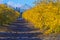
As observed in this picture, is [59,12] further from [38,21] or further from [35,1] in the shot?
[38,21]

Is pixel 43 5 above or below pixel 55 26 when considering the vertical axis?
above

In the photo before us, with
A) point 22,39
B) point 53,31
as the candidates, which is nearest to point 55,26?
point 53,31

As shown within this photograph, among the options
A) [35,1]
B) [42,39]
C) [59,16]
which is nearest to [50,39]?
[42,39]

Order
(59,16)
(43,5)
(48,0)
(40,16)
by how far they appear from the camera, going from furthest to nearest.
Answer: (40,16) < (43,5) < (48,0) < (59,16)

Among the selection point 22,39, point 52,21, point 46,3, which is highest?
point 46,3

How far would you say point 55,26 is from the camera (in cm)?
1858

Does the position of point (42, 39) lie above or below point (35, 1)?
below

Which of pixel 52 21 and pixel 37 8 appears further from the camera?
pixel 37 8

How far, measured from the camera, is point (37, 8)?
25156 mm

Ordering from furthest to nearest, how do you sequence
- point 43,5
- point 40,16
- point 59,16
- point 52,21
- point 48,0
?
point 40,16, point 43,5, point 48,0, point 52,21, point 59,16

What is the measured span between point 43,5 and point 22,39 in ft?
14.6

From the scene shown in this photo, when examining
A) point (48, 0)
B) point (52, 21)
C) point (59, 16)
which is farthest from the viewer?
point (48, 0)

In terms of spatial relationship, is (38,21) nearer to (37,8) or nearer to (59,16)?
(37,8)

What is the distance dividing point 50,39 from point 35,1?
667 cm
